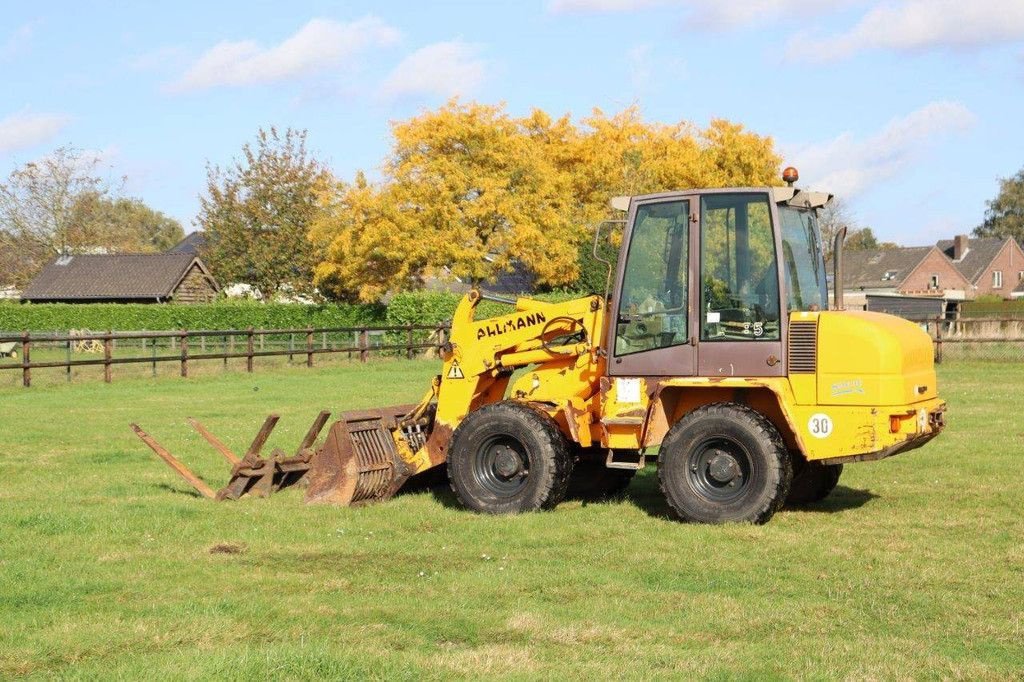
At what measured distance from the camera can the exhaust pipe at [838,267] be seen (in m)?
10.2

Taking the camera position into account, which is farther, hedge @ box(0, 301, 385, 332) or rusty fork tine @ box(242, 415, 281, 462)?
hedge @ box(0, 301, 385, 332)

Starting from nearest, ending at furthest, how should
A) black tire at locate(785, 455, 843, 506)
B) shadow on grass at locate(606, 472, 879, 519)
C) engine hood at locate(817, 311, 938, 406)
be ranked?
engine hood at locate(817, 311, 938, 406), shadow on grass at locate(606, 472, 879, 519), black tire at locate(785, 455, 843, 506)

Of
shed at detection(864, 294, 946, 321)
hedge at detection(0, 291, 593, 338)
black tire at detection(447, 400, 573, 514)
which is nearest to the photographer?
black tire at detection(447, 400, 573, 514)

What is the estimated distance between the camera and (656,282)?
1084 centimetres

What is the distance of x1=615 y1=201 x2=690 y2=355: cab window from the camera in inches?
423

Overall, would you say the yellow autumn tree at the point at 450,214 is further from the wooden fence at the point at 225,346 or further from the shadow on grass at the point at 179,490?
the shadow on grass at the point at 179,490

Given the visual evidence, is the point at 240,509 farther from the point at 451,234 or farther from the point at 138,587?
the point at 451,234

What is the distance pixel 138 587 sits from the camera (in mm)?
8297

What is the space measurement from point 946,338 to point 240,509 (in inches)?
1050

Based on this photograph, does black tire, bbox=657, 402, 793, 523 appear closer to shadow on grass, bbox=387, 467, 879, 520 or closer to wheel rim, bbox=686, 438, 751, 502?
wheel rim, bbox=686, 438, 751, 502

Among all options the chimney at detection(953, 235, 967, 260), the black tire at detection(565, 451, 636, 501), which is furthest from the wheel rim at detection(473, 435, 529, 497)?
the chimney at detection(953, 235, 967, 260)

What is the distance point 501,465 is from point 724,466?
201cm

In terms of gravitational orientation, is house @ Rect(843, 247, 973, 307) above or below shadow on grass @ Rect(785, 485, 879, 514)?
above

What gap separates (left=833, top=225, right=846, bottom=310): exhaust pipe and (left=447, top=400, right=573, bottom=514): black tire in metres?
2.68
